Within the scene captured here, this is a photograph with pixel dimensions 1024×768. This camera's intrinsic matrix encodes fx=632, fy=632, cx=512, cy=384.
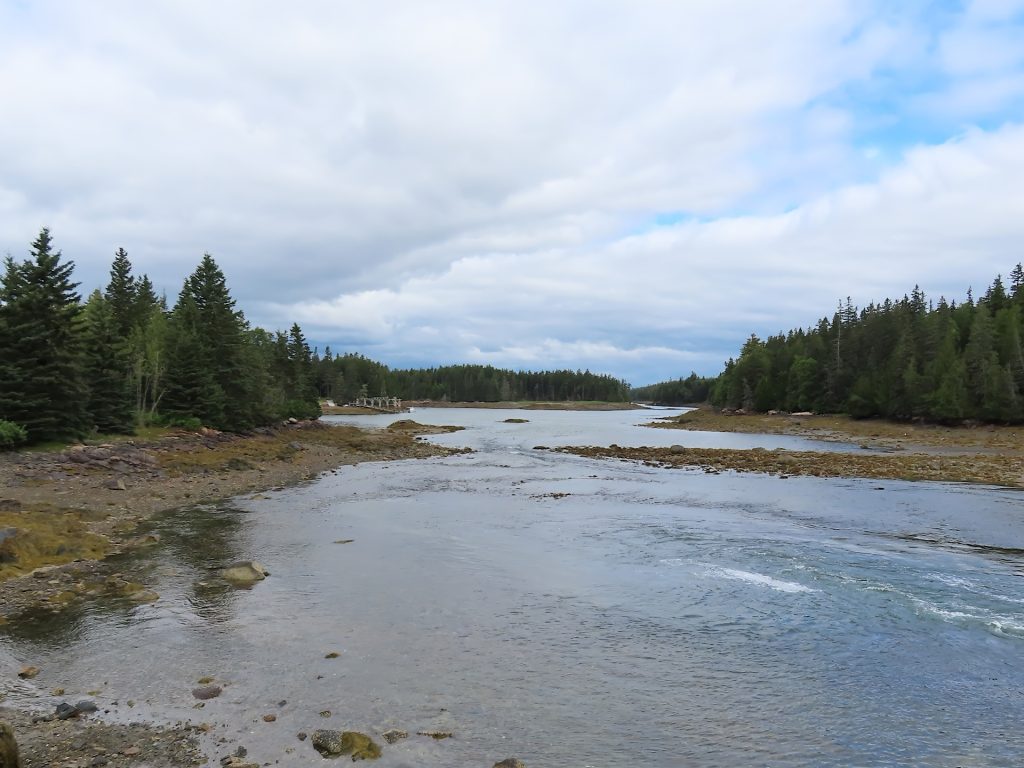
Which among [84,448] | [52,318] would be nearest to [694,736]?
[84,448]

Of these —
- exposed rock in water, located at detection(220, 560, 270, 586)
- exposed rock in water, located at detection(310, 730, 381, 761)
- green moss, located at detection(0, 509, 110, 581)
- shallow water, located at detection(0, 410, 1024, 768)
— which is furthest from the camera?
exposed rock in water, located at detection(220, 560, 270, 586)

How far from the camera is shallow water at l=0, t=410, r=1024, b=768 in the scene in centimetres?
911

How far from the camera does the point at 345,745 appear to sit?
8461 mm

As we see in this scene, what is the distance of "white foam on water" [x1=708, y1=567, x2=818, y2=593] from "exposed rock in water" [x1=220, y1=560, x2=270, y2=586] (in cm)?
1250

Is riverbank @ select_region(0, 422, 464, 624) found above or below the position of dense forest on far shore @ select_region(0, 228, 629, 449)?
below

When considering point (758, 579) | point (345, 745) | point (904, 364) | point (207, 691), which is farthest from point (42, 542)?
point (904, 364)

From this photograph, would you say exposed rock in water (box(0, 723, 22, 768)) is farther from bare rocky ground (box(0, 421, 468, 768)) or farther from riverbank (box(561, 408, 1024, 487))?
riverbank (box(561, 408, 1024, 487))

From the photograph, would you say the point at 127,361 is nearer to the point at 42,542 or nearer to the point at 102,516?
the point at 102,516

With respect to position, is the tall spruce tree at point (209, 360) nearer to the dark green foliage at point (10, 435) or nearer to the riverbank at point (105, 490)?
the riverbank at point (105, 490)

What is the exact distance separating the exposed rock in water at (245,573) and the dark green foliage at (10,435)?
21367mm

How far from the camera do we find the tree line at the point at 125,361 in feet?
113

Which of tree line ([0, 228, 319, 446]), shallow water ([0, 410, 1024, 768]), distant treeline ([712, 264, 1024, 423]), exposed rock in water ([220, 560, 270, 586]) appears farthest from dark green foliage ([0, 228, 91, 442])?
distant treeline ([712, 264, 1024, 423])

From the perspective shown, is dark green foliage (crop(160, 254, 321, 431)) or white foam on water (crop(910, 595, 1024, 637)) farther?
dark green foliage (crop(160, 254, 321, 431))

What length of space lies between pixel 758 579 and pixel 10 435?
112 feet
